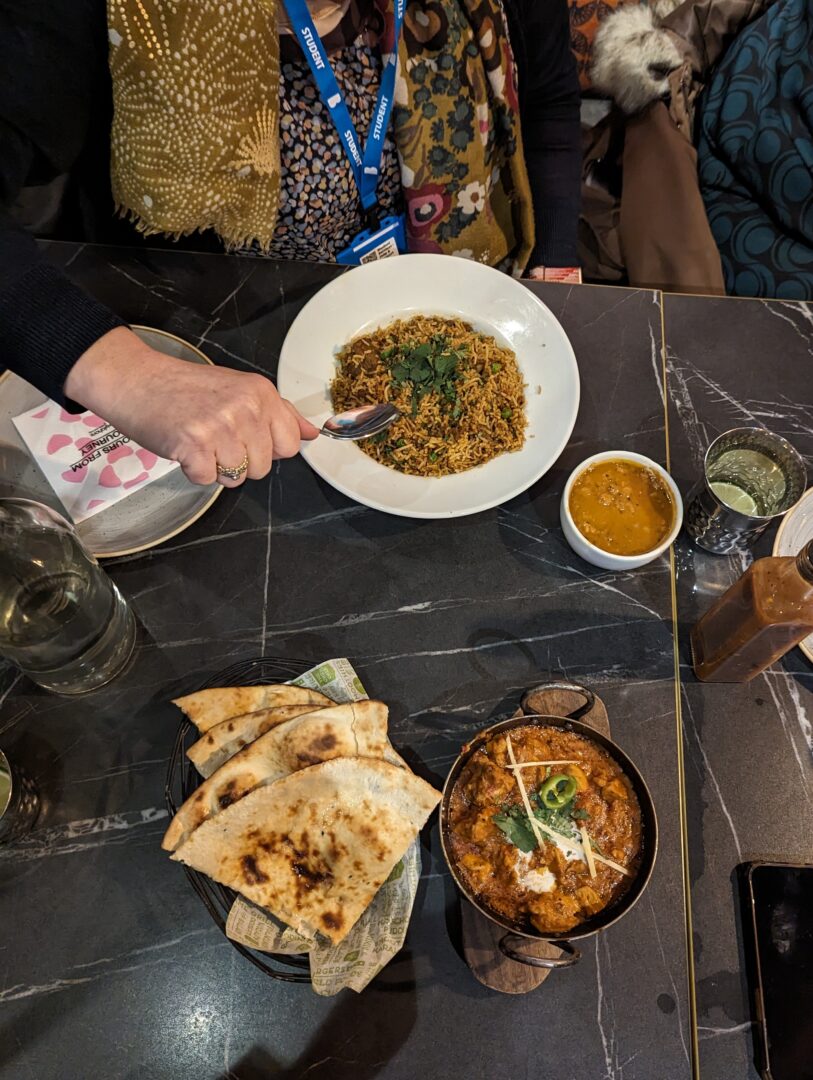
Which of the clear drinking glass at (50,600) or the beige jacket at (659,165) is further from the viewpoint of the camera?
the beige jacket at (659,165)

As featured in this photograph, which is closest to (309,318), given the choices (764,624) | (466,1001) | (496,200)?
(496,200)

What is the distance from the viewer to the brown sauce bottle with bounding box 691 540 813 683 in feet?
4.04

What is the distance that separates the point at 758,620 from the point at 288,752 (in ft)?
2.98

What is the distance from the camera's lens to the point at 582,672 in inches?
57.4

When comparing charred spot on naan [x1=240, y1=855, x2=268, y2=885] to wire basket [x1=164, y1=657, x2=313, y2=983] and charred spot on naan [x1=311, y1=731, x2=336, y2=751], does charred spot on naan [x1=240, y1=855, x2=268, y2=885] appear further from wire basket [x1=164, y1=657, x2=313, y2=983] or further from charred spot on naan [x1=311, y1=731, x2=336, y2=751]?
charred spot on naan [x1=311, y1=731, x2=336, y2=751]

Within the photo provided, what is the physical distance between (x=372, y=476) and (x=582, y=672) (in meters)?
0.63

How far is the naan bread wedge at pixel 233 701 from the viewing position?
129cm

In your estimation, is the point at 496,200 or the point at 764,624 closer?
the point at 764,624

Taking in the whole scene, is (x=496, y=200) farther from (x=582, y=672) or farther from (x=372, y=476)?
(x=582, y=672)

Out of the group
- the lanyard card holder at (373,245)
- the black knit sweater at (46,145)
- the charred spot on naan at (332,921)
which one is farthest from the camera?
the lanyard card holder at (373,245)

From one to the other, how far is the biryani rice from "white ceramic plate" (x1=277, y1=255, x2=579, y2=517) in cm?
3

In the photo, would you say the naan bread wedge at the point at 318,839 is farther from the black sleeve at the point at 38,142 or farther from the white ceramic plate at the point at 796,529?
the white ceramic plate at the point at 796,529

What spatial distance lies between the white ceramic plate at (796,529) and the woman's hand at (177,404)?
1158 mm

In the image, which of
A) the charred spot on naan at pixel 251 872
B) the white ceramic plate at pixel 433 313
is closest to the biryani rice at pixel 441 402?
the white ceramic plate at pixel 433 313
